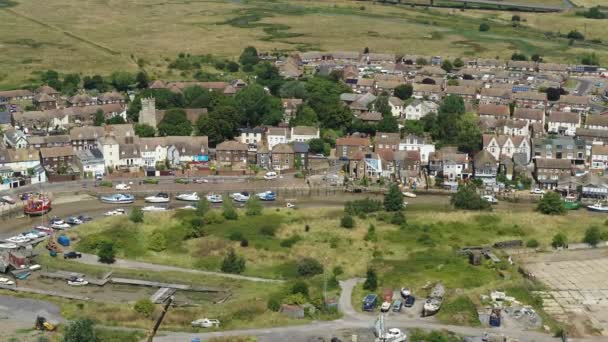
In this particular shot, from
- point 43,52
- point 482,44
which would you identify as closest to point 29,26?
point 43,52

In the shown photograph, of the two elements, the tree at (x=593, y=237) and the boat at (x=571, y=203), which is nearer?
the tree at (x=593, y=237)

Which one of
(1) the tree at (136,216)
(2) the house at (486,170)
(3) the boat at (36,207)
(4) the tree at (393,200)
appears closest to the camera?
(1) the tree at (136,216)

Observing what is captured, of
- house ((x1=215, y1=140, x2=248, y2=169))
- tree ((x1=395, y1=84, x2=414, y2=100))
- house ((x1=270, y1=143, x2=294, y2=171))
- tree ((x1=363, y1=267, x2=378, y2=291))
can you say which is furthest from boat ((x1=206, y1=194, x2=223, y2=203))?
tree ((x1=395, y1=84, x2=414, y2=100))

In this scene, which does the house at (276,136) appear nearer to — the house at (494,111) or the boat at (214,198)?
the boat at (214,198)

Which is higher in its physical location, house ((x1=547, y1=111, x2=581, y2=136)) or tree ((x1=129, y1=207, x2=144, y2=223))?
house ((x1=547, y1=111, x2=581, y2=136))

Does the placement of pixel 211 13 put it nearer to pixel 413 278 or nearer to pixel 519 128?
pixel 519 128

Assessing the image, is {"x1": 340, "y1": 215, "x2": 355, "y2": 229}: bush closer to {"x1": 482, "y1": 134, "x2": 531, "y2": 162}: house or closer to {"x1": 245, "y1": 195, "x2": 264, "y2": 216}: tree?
{"x1": 245, "y1": 195, "x2": 264, "y2": 216}: tree

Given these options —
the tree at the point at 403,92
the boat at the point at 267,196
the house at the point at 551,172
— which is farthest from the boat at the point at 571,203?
the tree at the point at 403,92
